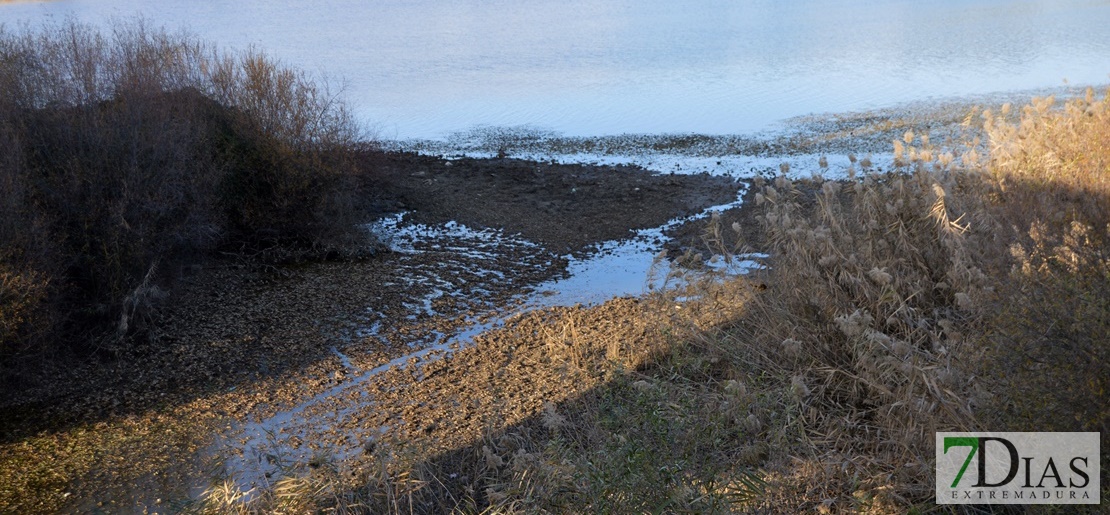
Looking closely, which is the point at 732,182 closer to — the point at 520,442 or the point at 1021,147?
the point at 1021,147

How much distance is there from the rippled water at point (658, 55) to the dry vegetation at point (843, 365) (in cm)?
1142

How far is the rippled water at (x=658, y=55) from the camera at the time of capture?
20.4 meters

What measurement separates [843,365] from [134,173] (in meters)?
6.55

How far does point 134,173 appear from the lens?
8.51 metres

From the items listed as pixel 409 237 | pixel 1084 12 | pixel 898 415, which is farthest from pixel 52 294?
pixel 1084 12

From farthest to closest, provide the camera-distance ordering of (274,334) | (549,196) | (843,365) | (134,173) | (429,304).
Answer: (549,196), (429,304), (274,334), (134,173), (843,365)

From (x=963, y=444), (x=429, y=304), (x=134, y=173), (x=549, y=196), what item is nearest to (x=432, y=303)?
(x=429, y=304)

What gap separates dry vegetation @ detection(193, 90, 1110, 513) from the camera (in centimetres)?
402

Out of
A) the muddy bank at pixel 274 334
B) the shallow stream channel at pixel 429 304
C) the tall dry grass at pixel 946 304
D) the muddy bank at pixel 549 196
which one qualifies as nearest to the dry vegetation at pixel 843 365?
the tall dry grass at pixel 946 304

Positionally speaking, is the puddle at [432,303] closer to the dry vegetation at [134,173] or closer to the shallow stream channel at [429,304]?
the shallow stream channel at [429,304]

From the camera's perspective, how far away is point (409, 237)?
12.0m

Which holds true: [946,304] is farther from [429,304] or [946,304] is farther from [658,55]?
[658,55]

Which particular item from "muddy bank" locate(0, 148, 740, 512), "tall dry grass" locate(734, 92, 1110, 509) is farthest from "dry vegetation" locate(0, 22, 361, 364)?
"tall dry grass" locate(734, 92, 1110, 509)

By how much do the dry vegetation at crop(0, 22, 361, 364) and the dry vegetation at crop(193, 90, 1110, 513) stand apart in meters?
3.49
